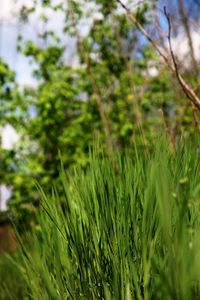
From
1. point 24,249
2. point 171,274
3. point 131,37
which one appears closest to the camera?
point 171,274

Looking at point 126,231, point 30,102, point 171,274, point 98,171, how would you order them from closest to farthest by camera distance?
point 171,274 → point 126,231 → point 98,171 → point 30,102

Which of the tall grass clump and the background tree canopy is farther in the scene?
the background tree canopy

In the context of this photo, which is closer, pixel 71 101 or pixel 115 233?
pixel 115 233

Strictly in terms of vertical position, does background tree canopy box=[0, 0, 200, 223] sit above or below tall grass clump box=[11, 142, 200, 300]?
above

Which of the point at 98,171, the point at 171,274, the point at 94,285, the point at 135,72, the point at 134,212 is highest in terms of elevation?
the point at 135,72

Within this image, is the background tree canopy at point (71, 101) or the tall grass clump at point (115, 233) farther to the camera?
the background tree canopy at point (71, 101)

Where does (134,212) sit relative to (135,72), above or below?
below

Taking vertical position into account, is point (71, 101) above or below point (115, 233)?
above

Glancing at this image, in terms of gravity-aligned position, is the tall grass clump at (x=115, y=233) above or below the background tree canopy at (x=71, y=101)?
below

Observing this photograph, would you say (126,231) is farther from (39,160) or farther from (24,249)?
(39,160)

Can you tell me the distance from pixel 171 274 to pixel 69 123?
825cm

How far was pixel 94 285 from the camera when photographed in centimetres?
119

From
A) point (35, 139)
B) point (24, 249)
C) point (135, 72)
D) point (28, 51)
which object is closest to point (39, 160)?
point (35, 139)

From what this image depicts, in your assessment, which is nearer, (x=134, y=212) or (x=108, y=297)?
(x=108, y=297)
